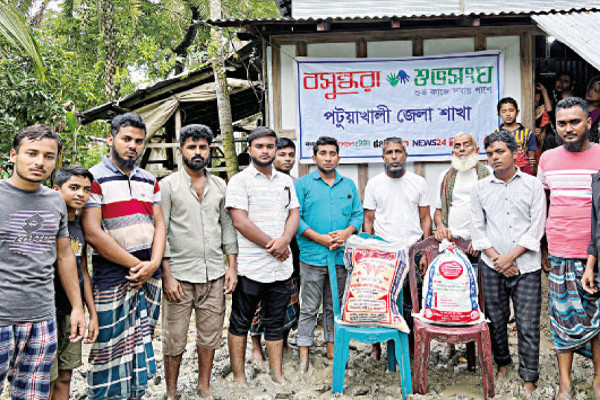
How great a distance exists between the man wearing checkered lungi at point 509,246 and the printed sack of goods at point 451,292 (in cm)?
24

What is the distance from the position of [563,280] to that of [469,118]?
2.57 meters

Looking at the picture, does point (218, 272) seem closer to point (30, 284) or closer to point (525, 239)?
point (30, 284)

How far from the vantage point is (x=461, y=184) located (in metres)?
4.17

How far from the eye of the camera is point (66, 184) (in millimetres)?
2848

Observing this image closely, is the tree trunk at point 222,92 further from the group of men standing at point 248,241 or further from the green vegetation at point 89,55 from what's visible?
the group of men standing at point 248,241

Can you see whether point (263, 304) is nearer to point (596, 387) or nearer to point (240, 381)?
point (240, 381)

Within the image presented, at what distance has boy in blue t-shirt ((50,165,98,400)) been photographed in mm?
2844

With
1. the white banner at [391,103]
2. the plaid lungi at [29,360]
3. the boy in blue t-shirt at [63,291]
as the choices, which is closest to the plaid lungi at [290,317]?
the boy in blue t-shirt at [63,291]

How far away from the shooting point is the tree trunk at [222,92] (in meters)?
6.89

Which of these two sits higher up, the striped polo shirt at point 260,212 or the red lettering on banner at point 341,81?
the red lettering on banner at point 341,81

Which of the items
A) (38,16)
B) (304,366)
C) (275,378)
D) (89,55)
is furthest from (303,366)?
(38,16)

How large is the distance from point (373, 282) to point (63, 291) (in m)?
2.13

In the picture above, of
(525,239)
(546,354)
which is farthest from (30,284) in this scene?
(546,354)

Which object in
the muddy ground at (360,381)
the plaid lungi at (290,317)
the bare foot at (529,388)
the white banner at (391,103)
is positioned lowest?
the muddy ground at (360,381)
